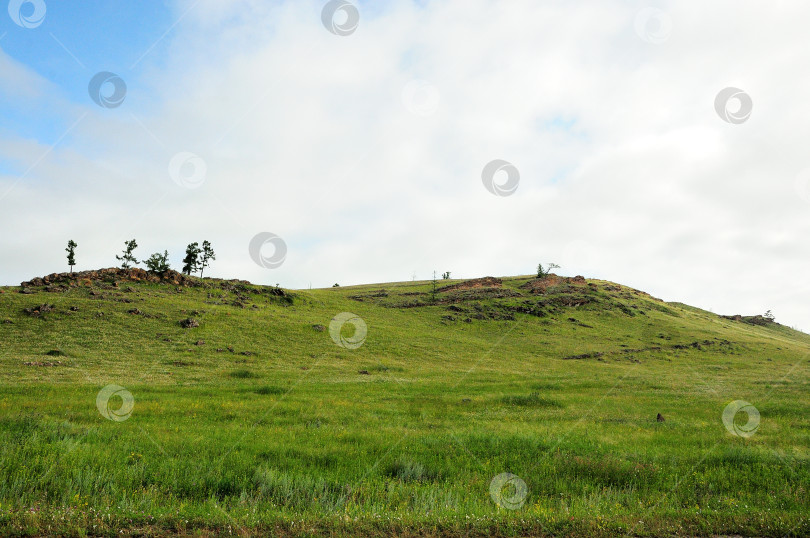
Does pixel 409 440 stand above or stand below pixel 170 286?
below

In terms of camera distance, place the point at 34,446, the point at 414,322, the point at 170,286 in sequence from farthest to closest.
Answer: the point at 414,322, the point at 170,286, the point at 34,446

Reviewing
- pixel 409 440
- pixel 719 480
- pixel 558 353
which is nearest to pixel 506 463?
pixel 409 440

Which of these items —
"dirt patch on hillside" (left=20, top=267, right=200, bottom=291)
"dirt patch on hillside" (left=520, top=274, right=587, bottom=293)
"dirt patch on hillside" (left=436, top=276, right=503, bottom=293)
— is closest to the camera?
"dirt patch on hillside" (left=20, top=267, right=200, bottom=291)

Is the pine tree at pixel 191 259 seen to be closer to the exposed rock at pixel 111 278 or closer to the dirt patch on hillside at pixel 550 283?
the exposed rock at pixel 111 278

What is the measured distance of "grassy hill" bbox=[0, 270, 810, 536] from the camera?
7.26 metres

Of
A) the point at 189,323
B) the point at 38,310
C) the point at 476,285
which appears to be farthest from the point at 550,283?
the point at 38,310

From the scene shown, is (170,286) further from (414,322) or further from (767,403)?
(767,403)

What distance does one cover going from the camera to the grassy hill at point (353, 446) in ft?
23.8

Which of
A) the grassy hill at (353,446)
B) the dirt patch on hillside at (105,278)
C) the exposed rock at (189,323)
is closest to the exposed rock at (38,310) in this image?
the grassy hill at (353,446)

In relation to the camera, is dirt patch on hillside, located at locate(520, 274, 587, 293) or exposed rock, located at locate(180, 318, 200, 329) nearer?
exposed rock, located at locate(180, 318, 200, 329)

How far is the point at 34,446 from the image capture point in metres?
10.1

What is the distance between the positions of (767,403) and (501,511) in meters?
27.1

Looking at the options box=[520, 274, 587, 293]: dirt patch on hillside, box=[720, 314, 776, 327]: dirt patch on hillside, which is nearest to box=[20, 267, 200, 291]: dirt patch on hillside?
box=[520, 274, 587, 293]: dirt patch on hillside

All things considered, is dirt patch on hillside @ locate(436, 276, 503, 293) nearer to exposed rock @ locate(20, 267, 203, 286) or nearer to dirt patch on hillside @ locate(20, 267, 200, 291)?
exposed rock @ locate(20, 267, 203, 286)
